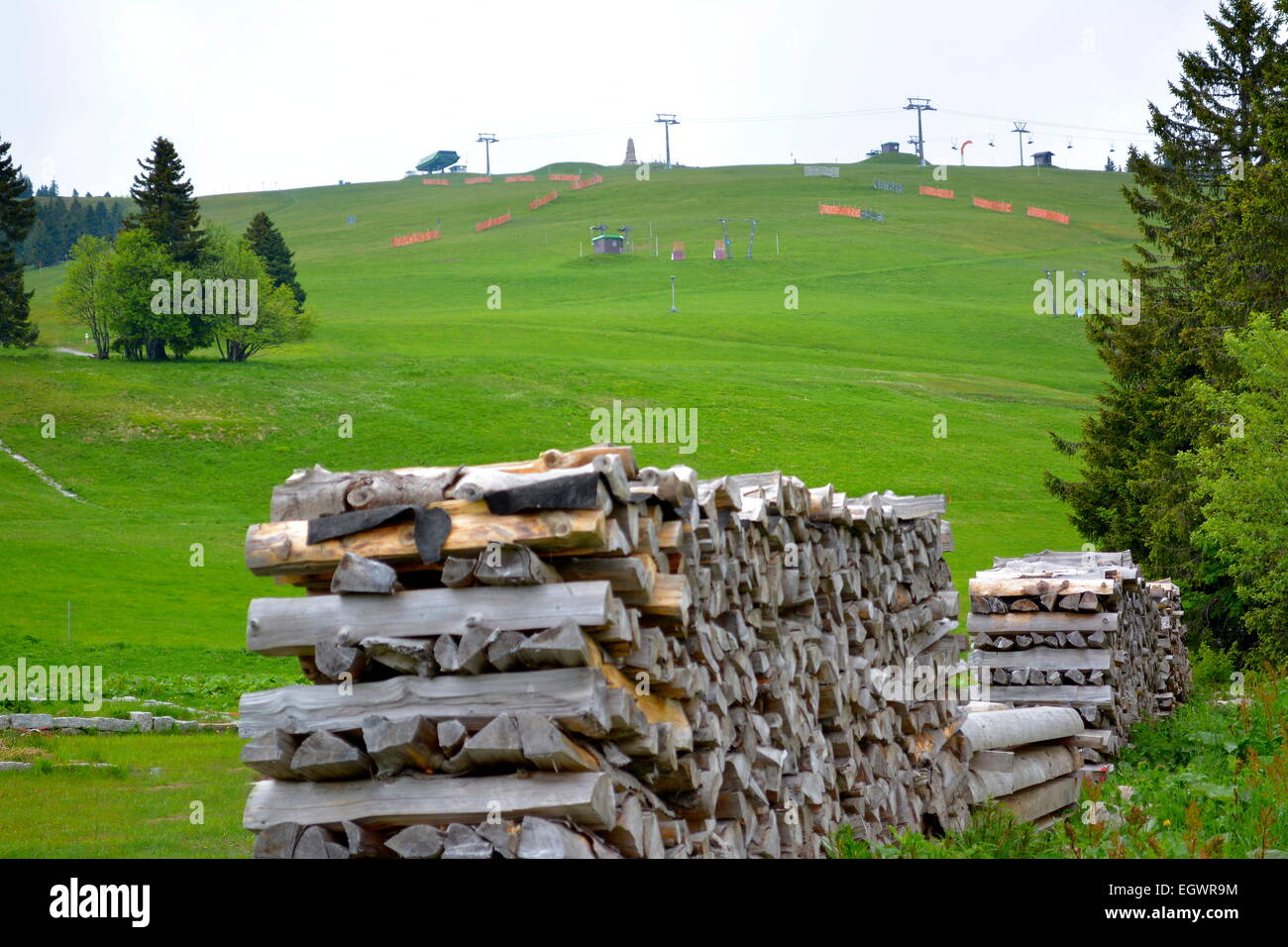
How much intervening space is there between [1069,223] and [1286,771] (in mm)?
151355

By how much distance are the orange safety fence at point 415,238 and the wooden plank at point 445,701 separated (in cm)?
14643

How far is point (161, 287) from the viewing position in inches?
2756

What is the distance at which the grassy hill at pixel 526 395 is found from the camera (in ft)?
130

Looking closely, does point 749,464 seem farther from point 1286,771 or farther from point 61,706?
point 1286,771

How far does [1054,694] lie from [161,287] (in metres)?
65.1

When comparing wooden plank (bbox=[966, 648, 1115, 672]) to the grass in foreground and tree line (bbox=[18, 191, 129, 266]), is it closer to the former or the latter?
the grass in foreground

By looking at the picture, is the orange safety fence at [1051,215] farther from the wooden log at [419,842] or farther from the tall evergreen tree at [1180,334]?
the wooden log at [419,842]

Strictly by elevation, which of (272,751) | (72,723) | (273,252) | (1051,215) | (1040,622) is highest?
(1051,215)

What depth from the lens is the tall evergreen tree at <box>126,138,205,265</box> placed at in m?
75.9

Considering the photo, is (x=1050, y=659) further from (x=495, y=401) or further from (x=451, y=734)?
(x=495, y=401)

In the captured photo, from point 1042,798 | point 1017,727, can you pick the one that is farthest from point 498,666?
point 1042,798

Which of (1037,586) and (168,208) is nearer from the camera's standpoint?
(1037,586)

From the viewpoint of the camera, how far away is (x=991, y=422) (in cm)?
6506

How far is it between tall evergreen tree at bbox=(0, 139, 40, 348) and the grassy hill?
347cm
